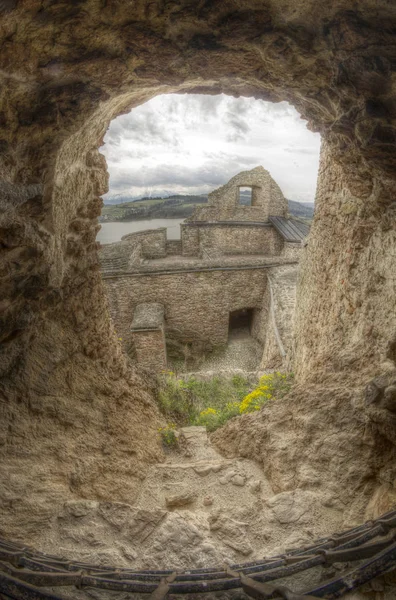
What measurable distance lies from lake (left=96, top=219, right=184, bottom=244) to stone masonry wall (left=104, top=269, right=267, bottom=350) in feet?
26.3

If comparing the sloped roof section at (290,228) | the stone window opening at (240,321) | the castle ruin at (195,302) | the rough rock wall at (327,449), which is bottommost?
the stone window opening at (240,321)

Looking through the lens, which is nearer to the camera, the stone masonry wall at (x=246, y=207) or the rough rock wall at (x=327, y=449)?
the rough rock wall at (x=327, y=449)

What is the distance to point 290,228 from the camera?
14.6 m

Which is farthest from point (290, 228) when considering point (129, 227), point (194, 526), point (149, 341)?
point (194, 526)

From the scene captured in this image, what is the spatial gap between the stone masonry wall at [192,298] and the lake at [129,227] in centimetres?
802

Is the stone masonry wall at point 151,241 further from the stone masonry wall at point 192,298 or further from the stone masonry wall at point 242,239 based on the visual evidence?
the stone masonry wall at point 192,298

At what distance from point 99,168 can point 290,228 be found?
1277 cm

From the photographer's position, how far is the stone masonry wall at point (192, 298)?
372 inches

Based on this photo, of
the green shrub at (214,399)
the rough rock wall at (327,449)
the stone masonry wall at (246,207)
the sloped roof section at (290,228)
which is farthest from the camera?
the stone masonry wall at (246,207)

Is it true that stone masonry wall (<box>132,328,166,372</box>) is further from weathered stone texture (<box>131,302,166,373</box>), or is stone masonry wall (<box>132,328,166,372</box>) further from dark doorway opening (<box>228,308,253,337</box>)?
dark doorway opening (<box>228,308,253,337</box>)

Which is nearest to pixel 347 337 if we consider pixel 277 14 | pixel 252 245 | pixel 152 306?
pixel 277 14

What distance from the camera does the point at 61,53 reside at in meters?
1.69

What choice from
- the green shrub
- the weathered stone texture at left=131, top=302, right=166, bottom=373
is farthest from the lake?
the green shrub

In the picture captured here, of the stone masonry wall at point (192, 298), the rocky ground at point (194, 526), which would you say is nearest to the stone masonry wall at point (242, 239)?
the stone masonry wall at point (192, 298)
